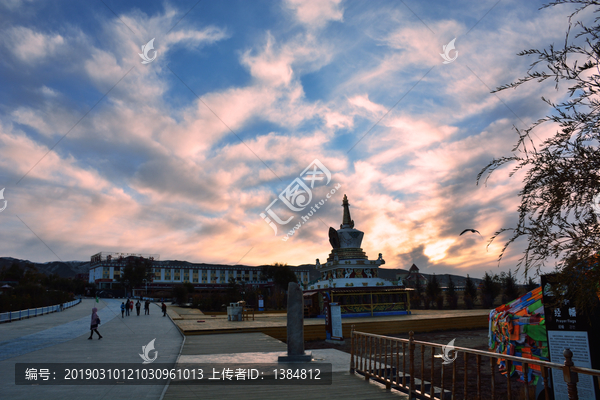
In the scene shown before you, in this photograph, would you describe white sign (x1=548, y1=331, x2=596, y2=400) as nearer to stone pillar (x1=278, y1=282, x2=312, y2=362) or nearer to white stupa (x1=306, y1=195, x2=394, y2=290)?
stone pillar (x1=278, y1=282, x2=312, y2=362)

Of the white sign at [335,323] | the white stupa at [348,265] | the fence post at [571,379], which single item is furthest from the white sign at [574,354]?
the white stupa at [348,265]

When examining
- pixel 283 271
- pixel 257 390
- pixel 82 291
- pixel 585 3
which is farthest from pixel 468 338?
pixel 82 291

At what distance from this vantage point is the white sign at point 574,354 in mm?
5426

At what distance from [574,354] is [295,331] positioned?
21.4ft

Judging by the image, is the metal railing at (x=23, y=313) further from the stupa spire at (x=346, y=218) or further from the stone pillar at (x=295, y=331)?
the stupa spire at (x=346, y=218)

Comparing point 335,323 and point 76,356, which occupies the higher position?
point 76,356

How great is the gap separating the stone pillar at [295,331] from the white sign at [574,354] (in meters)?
6.00

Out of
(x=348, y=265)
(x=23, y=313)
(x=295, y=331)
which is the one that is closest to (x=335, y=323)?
(x=295, y=331)

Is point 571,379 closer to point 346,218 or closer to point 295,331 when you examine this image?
point 295,331

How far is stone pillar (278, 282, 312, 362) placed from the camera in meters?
10.3

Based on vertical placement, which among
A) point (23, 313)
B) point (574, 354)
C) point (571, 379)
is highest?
point (571, 379)

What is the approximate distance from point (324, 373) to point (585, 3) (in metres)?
8.32

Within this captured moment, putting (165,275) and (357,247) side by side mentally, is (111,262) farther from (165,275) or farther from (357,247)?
(357,247)

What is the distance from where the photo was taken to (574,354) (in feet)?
19.3
